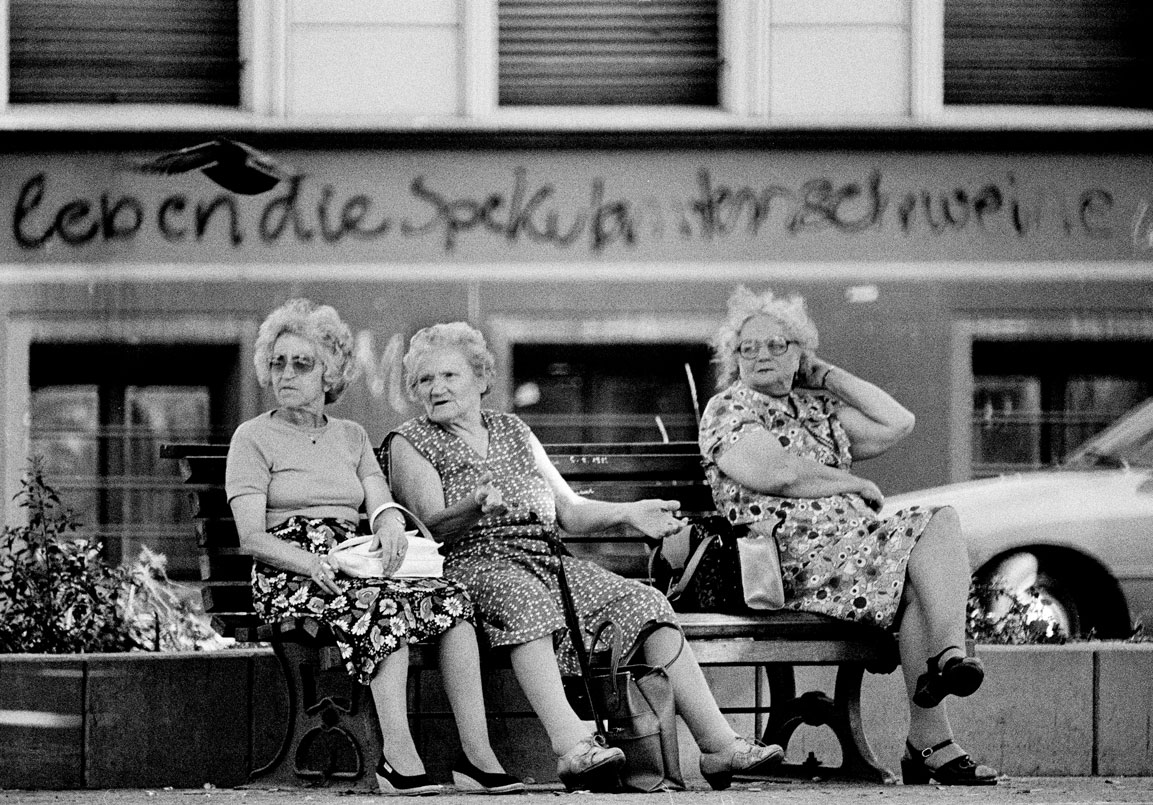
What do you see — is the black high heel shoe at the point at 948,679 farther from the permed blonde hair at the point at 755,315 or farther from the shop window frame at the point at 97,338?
the shop window frame at the point at 97,338

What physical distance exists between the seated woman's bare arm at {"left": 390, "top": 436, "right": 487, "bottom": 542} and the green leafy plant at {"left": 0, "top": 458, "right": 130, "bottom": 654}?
3.90 ft

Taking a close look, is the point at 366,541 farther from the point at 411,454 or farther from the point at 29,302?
the point at 29,302

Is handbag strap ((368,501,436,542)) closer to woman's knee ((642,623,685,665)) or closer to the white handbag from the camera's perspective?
the white handbag

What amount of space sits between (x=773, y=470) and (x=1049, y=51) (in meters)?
7.54

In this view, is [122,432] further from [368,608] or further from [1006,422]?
[368,608]

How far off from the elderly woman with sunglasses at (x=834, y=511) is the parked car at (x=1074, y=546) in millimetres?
3865

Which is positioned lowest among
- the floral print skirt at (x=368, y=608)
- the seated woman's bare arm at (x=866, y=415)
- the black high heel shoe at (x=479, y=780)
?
the black high heel shoe at (x=479, y=780)

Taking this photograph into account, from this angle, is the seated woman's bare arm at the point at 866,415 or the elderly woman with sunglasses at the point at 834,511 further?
the seated woman's bare arm at the point at 866,415

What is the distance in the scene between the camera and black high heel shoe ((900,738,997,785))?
612 centimetres

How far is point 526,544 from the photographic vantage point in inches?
245

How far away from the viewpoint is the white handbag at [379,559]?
19.2ft

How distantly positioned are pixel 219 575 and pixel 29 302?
6767mm

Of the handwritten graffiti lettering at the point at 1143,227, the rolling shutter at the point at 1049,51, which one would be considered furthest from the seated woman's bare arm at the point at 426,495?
the handwritten graffiti lettering at the point at 1143,227

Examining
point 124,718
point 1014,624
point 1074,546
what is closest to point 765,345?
point 1014,624
